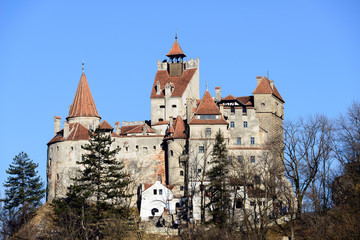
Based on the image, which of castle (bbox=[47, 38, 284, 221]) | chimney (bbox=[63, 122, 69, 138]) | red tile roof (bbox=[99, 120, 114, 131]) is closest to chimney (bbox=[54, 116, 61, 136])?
castle (bbox=[47, 38, 284, 221])

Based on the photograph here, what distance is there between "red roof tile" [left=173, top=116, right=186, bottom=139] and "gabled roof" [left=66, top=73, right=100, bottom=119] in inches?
472

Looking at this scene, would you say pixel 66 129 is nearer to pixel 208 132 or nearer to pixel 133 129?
pixel 133 129

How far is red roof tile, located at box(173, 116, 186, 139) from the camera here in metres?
85.7

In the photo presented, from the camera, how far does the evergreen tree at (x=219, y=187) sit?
2808 inches

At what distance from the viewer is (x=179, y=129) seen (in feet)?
284

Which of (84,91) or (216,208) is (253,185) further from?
(84,91)

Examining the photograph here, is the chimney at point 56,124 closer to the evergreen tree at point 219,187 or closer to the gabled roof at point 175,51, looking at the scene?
the gabled roof at point 175,51

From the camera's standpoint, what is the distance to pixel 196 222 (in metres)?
74.2

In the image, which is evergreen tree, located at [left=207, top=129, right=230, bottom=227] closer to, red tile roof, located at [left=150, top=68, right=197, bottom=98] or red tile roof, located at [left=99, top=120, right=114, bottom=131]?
red tile roof, located at [left=99, top=120, right=114, bottom=131]

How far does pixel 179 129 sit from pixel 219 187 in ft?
48.8

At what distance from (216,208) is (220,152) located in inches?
273

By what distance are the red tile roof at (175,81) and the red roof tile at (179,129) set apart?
6.54m

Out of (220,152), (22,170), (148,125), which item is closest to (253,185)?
(220,152)

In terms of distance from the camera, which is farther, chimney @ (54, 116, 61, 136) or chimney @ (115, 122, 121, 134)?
chimney @ (54, 116, 61, 136)
